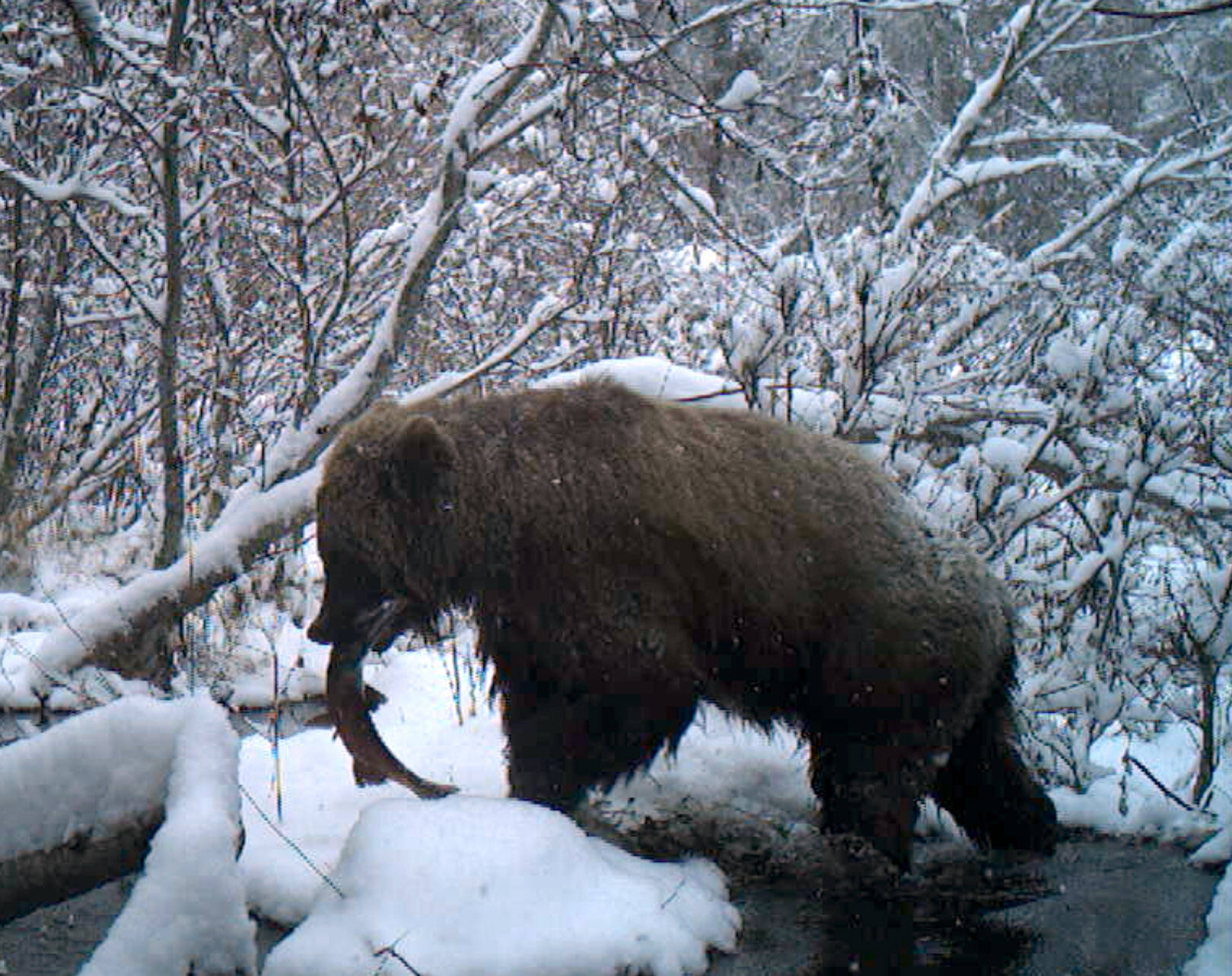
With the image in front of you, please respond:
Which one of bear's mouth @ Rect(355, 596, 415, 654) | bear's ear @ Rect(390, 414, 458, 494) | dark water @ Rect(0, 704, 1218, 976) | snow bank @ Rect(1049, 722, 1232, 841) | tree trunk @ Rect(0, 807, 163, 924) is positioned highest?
bear's ear @ Rect(390, 414, 458, 494)

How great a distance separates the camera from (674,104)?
9.39m

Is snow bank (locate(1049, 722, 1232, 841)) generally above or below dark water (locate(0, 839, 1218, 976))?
below

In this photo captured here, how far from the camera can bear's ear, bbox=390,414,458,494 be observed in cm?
427

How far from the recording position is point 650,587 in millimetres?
4348

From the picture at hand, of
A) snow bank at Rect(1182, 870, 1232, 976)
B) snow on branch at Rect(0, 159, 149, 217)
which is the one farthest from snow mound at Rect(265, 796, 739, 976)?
snow on branch at Rect(0, 159, 149, 217)

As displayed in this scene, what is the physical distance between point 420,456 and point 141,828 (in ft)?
6.85

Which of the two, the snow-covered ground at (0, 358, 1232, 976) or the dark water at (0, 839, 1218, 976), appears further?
the dark water at (0, 839, 1218, 976)

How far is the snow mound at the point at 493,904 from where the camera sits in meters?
3.52

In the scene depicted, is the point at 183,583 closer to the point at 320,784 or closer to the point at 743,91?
the point at 320,784

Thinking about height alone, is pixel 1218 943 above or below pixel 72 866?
below

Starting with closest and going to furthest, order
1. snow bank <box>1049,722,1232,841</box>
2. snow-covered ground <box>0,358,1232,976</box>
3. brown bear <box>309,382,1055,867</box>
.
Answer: snow-covered ground <box>0,358,1232,976</box> < brown bear <box>309,382,1055,867</box> < snow bank <box>1049,722,1232,841</box>

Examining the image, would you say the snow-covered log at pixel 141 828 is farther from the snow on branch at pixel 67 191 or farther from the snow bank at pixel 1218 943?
the snow on branch at pixel 67 191

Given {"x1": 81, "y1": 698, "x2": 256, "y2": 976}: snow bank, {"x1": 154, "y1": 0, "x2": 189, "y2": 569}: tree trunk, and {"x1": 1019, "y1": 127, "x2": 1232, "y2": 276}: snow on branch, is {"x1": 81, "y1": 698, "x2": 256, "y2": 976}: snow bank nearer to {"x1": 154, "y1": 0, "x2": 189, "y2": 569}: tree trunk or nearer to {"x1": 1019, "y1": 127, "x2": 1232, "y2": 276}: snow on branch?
{"x1": 154, "y1": 0, "x2": 189, "y2": 569}: tree trunk

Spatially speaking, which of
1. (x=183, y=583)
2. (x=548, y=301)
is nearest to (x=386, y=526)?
(x=183, y=583)
